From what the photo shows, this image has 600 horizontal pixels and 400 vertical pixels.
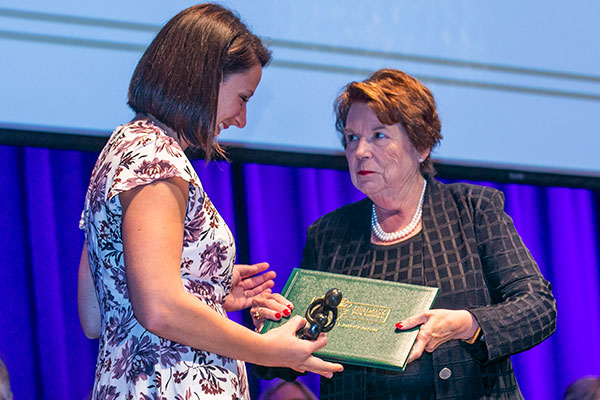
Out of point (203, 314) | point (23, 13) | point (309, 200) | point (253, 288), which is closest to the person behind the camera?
point (203, 314)

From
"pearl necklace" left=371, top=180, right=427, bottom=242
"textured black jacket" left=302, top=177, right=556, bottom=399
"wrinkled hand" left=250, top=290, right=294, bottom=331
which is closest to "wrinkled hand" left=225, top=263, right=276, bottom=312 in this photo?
"wrinkled hand" left=250, top=290, right=294, bottom=331

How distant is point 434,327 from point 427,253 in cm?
31

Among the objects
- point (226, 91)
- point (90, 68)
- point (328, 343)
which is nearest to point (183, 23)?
point (226, 91)

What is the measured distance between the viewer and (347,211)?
89.0 inches

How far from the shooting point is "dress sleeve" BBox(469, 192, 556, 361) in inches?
71.2

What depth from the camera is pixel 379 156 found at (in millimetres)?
2129

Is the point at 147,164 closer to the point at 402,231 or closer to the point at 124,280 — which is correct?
the point at 124,280

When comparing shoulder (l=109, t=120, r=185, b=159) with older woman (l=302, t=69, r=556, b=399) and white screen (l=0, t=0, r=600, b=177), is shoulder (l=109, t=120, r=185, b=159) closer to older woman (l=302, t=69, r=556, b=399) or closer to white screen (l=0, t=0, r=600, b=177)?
older woman (l=302, t=69, r=556, b=399)

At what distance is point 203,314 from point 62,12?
1.91 m

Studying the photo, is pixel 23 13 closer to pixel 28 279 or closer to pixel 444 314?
pixel 28 279

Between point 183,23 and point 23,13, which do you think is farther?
point 23,13

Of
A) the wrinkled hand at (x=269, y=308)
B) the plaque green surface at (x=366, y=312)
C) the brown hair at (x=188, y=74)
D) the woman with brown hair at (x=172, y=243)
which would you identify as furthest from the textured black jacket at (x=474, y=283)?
the brown hair at (x=188, y=74)

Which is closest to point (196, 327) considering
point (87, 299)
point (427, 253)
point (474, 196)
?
point (87, 299)

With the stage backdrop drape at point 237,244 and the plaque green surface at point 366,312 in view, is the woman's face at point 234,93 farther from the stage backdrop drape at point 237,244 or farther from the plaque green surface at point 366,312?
the stage backdrop drape at point 237,244
